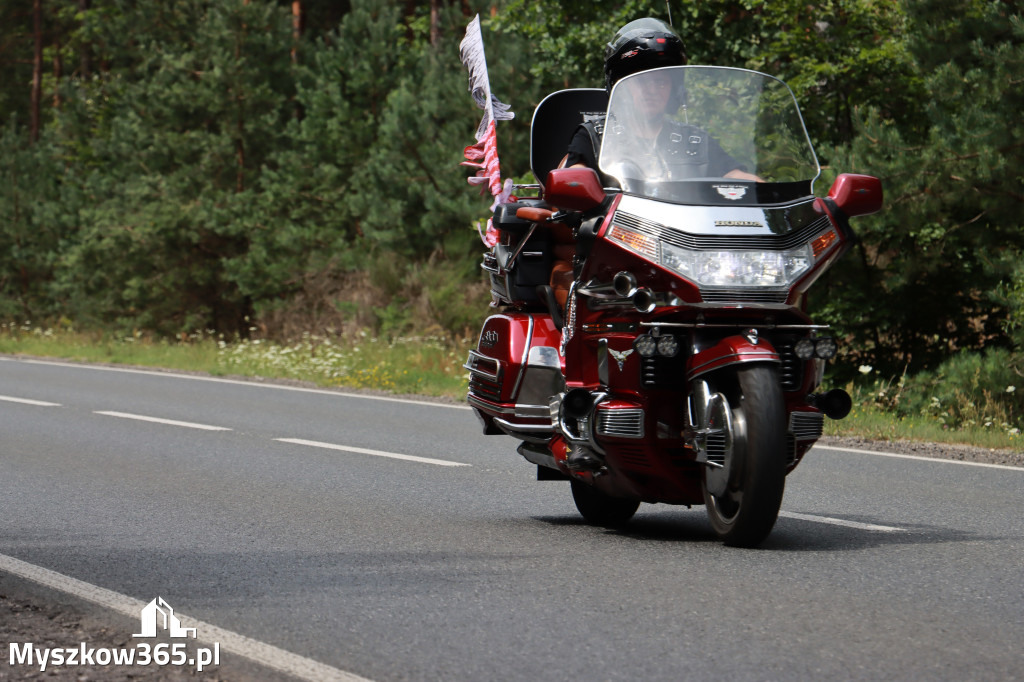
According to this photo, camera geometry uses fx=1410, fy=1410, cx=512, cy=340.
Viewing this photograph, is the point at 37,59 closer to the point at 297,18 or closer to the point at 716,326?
the point at 297,18

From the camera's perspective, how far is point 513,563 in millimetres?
6062

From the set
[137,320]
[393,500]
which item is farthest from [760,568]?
[137,320]

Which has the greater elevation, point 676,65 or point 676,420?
point 676,65

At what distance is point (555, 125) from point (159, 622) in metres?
3.63

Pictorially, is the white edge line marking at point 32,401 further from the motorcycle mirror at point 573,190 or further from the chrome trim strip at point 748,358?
the chrome trim strip at point 748,358

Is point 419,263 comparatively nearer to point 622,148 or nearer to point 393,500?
point 393,500

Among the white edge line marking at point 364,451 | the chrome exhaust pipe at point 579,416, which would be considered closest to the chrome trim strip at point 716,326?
the chrome exhaust pipe at point 579,416

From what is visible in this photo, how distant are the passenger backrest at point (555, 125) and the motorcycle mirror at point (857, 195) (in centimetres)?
158

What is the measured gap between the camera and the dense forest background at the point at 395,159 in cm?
1420

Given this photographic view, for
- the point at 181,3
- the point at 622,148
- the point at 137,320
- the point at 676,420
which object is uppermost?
the point at 181,3

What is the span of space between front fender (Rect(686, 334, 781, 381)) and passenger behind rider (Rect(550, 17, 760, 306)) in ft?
2.89

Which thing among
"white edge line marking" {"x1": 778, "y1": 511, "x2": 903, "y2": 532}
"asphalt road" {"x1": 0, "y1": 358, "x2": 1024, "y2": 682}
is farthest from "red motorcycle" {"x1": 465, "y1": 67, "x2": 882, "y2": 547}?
"white edge line marking" {"x1": 778, "y1": 511, "x2": 903, "y2": 532}

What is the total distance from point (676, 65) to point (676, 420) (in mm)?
1792

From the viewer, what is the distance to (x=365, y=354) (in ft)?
70.8
